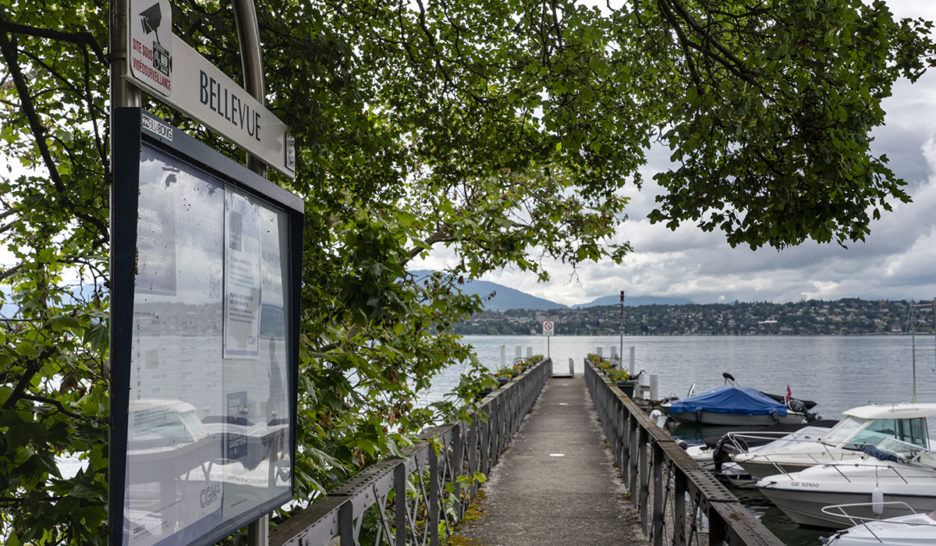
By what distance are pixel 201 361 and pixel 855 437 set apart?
23279 mm

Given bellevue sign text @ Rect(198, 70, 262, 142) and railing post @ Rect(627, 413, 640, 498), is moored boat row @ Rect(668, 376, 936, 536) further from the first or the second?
bellevue sign text @ Rect(198, 70, 262, 142)

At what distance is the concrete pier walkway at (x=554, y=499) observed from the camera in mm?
7945

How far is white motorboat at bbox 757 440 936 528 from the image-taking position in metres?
17.8

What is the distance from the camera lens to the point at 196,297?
7.82ft

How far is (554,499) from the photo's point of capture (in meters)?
9.85

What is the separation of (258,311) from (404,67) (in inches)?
271

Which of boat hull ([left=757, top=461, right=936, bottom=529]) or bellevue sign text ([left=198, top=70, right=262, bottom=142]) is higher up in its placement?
bellevue sign text ([left=198, top=70, right=262, bottom=142])

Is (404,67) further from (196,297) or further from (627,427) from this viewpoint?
(196,297)

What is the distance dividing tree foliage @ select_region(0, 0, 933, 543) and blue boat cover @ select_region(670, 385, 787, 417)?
30.9 m

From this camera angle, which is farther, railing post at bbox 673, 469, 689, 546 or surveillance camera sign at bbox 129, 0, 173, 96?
railing post at bbox 673, 469, 689, 546

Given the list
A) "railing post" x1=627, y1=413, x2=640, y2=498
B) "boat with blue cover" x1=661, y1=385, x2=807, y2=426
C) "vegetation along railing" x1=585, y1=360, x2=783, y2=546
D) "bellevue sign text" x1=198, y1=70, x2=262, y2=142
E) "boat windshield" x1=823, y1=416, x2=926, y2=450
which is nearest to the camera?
"bellevue sign text" x1=198, y1=70, x2=262, y2=142

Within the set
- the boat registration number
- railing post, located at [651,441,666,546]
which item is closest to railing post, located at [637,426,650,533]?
railing post, located at [651,441,666,546]

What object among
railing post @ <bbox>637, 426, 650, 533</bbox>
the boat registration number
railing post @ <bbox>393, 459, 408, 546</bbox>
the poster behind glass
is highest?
the poster behind glass

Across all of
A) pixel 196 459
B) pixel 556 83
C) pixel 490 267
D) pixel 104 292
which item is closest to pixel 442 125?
pixel 490 267
